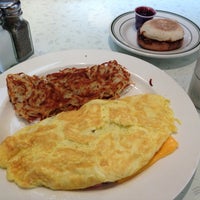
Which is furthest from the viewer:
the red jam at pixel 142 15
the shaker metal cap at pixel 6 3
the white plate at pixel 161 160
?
the red jam at pixel 142 15

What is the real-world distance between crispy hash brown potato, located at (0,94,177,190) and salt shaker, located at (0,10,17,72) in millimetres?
447

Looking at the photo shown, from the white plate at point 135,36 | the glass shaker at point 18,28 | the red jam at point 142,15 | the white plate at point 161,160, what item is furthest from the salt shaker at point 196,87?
the glass shaker at point 18,28

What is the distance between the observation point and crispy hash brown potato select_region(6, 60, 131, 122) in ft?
3.31

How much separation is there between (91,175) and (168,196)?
0.69ft

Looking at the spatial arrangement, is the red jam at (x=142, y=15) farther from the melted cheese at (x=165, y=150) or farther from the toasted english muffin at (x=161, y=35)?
the melted cheese at (x=165, y=150)

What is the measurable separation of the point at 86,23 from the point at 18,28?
487 millimetres

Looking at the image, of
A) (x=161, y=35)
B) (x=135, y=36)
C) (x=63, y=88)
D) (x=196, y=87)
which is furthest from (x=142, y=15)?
(x=63, y=88)

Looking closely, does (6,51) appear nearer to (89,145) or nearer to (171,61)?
(89,145)

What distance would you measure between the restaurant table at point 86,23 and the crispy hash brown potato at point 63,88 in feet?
1.00

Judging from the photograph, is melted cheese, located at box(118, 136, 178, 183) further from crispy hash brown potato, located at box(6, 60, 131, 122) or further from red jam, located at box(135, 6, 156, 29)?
red jam, located at box(135, 6, 156, 29)

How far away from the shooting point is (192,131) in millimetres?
889

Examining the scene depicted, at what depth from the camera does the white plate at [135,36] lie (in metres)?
1.27

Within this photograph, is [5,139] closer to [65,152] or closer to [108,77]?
[65,152]

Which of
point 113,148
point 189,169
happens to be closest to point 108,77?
point 113,148
